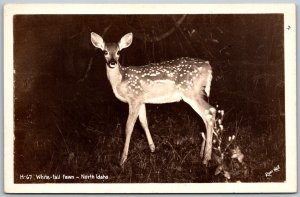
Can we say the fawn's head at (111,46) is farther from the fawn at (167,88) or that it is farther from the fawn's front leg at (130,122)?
the fawn's front leg at (130,122)

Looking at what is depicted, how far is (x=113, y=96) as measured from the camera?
7.90ft

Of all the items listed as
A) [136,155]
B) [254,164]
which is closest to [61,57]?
[136,155]

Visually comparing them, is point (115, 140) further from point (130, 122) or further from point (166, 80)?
point (166, 80)

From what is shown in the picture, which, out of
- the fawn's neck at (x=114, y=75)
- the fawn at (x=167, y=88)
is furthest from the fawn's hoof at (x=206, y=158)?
the fawn's neck at (x=114, y=75)

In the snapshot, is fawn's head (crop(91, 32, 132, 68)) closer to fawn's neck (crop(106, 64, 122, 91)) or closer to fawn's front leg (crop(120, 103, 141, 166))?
fawn's neck (crop(106, 64, 122, 91))

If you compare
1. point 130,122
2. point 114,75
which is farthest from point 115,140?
point 114,75

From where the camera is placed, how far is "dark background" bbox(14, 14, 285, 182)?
7.88 ft

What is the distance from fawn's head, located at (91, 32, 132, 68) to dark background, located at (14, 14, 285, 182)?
0.02 meters

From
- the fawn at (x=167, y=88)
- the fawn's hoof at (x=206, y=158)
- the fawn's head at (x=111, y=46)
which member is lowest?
the fawn's hoof at (x=206, y=158)

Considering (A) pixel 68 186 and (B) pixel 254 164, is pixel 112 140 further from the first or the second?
(B) pixel 254 164

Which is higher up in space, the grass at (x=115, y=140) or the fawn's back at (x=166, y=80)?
the fawn's back at (x=166, y=80)

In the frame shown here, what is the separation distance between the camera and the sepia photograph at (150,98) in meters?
2.40

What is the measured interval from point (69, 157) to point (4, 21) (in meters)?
0.39

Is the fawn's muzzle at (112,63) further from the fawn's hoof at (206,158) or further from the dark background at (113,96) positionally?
the fawn's hoof at (206,158)
